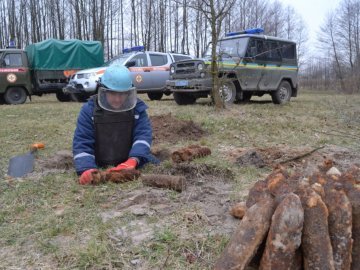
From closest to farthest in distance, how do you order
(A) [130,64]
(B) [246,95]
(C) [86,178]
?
(C) [86,178]
(B) [246,95]
(A) [130,64]

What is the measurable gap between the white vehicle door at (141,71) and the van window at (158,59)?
299mm

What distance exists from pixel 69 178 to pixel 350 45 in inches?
1683

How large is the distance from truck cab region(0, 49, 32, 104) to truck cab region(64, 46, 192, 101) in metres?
1.86

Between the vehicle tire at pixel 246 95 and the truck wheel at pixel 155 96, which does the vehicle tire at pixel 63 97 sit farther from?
the vehicle tire at pixel 246 95

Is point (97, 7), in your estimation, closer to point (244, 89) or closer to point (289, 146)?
point (244, 89)

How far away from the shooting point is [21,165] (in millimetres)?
4652

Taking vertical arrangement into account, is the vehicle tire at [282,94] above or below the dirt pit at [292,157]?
above

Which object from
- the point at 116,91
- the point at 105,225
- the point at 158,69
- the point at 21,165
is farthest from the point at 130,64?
the point at 105,225

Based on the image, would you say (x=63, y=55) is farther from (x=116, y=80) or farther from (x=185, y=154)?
(x=116, y=80)

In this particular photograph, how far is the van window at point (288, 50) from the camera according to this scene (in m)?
13.1

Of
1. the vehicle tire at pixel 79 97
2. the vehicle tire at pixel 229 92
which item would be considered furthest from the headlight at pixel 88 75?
the vehicle tire at pixel 229 92

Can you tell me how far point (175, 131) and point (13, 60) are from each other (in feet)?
33.7

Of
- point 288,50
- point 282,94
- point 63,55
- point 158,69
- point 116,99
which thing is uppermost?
point 63,55

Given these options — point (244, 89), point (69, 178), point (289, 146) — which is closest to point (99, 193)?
point (69, 178)
